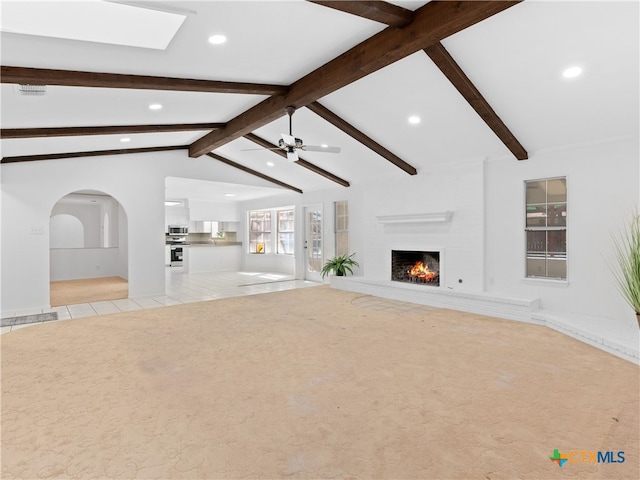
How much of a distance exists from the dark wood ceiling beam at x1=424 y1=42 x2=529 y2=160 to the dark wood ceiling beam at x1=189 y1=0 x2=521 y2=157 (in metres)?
0.42

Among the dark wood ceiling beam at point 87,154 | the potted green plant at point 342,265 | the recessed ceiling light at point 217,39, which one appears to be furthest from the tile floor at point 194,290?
the recessed ceiling light at point 217,39

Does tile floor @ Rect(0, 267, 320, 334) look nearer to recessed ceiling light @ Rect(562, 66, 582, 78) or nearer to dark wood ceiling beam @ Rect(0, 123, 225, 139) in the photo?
dark wood ceiling beam @ Rect(0, 123, 225, 139)

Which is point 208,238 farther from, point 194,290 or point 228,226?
point 194,290

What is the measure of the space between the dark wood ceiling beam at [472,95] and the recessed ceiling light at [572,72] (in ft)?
2.67

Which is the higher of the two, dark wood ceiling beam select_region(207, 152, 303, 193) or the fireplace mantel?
dark wood ceiling beam select_region(207, 152, 303, 193)

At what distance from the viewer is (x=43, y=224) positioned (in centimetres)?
600

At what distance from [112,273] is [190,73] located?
8613 millimetres

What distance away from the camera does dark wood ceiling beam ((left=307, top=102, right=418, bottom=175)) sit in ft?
17.1

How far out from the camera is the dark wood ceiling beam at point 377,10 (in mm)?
2570

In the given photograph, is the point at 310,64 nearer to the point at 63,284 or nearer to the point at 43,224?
the point at 43,224

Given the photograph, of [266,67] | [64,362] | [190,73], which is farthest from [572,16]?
[64,362]

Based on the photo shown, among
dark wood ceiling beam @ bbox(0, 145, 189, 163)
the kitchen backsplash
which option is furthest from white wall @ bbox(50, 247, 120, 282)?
dark wood ceiling beam @ bbox(0, 145, 189, 163)

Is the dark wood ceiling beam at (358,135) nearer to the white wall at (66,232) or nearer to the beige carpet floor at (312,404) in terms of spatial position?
the beige carpet floor at (312,404)

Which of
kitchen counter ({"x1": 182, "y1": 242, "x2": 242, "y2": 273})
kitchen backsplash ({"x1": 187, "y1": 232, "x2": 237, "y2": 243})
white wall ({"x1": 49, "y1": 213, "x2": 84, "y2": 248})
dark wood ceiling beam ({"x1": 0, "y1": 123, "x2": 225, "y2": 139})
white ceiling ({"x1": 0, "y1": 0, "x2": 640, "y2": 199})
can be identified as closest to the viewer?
white ceiling ({"x1": 0, "y1": 0, "x2": 640, "y2": 199})
